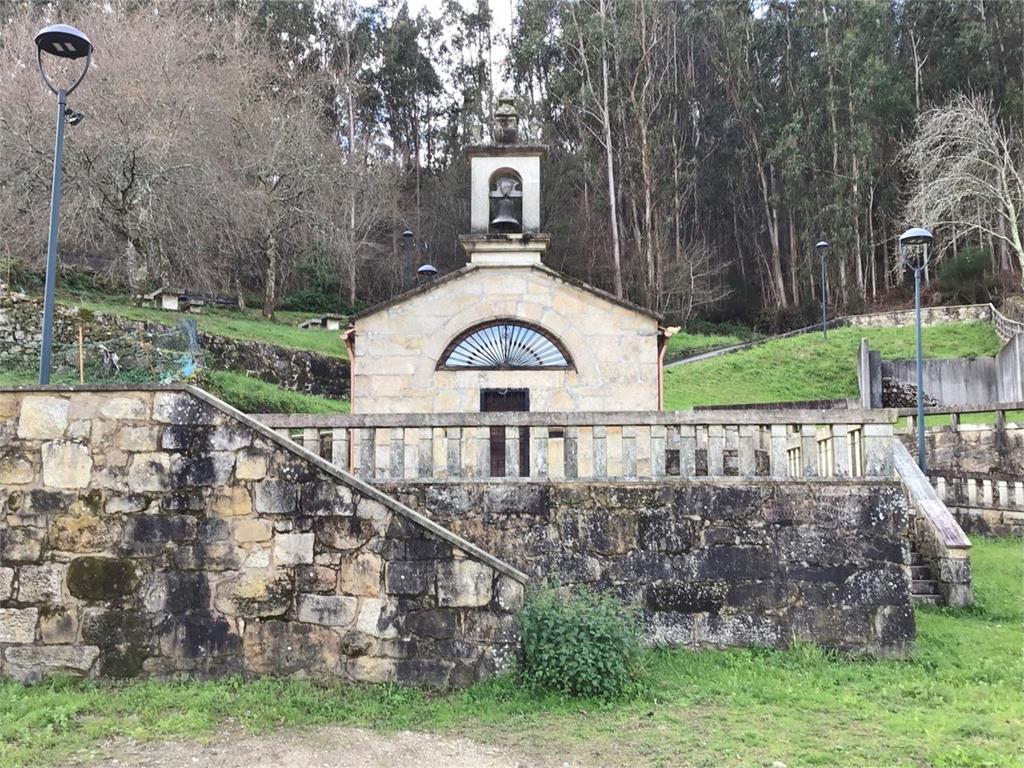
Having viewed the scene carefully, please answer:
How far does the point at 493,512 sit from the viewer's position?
6.62 metres

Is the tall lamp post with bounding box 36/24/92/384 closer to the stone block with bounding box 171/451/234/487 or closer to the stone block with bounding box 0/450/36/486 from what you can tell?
the stone block with bounding box 0/450/36/486

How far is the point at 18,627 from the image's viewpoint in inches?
227

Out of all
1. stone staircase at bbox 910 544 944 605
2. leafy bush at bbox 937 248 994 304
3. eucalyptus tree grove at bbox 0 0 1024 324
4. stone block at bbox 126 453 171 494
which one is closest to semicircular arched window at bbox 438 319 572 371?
stone staircase at bbox 910 544 944 605

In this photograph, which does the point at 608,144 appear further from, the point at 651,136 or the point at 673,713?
the point at 673,713

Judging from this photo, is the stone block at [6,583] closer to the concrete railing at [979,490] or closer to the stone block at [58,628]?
the stone block at [58,628]

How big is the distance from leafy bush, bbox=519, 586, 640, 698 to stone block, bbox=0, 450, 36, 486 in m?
3.96

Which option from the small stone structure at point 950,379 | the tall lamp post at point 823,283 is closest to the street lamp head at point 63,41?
the small stone structure at point 950,379

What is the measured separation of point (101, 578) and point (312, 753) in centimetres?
229

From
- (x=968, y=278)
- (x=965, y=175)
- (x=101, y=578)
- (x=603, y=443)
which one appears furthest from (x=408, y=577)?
(x=968, y=278)

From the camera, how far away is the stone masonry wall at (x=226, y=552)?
5824mm

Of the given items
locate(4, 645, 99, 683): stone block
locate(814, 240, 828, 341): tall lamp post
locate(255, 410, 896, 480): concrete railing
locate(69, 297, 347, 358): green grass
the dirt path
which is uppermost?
locate(814, 240, 828, 341): tall lamp post

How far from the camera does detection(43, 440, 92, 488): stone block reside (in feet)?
19.3

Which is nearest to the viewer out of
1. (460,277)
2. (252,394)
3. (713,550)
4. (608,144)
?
(713,550)

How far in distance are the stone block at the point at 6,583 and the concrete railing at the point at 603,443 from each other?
241 centimetres
